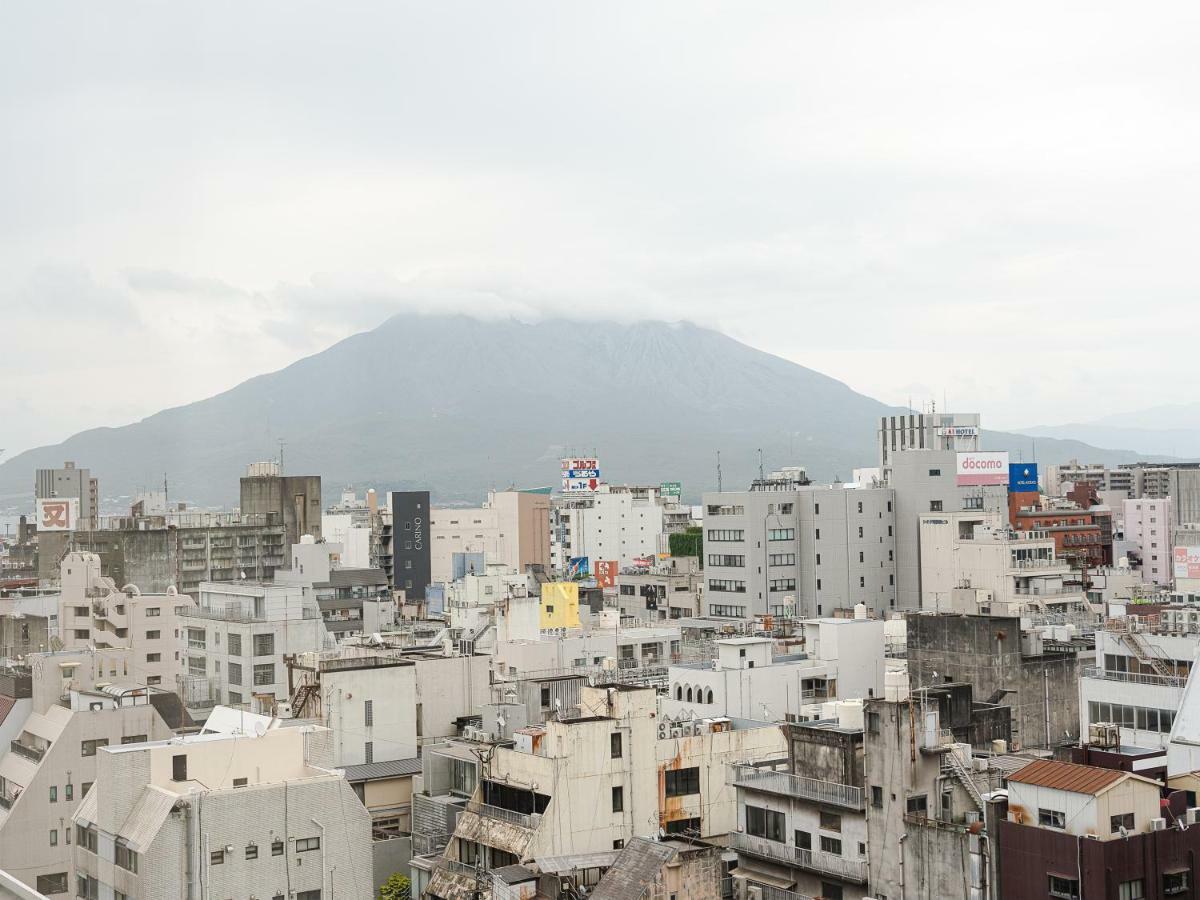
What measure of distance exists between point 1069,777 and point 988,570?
44.0m

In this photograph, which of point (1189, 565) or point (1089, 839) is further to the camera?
point (1189, 565)

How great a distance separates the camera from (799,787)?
2489 centimetres

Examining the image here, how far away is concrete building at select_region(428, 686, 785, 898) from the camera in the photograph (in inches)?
1004

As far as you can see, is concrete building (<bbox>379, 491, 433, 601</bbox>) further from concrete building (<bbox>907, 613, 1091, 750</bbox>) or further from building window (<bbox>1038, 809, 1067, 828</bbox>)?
building window (<bbox>1038, 809, 1067, 828</bbox>)

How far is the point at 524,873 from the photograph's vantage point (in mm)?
23984

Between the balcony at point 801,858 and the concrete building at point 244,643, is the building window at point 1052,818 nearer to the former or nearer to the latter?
the balcony at point 801,858

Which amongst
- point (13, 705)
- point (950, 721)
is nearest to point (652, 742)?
point (950, 721)

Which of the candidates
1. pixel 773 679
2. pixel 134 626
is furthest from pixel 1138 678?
pixel 134 626

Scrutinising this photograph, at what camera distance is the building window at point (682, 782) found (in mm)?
27438

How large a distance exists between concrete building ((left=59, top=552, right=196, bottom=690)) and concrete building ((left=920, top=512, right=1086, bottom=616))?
30214mm

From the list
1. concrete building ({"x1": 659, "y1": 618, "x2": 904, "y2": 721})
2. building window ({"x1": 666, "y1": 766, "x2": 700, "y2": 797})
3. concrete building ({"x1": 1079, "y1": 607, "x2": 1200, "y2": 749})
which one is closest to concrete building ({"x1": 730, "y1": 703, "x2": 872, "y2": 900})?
building window ({"x1": 666, "y1": 766, "x2": 700, "y2": 797})

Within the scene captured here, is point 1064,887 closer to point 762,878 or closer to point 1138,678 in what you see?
point 762,878

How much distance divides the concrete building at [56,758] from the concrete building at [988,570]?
33.5 m

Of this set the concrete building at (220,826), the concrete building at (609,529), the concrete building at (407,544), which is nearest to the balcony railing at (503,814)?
the concrete building at (220,826)
